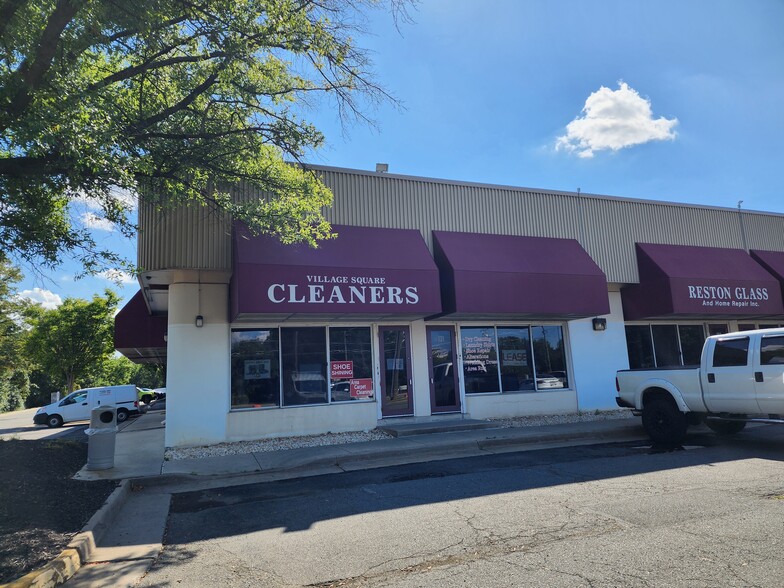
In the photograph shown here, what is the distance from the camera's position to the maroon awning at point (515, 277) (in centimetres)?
1264

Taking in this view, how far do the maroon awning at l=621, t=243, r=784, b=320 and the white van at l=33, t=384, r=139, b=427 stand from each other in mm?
22421

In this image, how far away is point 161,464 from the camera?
32.9 feet

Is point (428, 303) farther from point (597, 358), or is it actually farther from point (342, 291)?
point (597, 358)

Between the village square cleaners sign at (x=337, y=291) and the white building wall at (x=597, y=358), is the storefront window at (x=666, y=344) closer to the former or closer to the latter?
the white building wall at (x=597, y=358)

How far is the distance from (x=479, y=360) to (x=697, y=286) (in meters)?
6.74

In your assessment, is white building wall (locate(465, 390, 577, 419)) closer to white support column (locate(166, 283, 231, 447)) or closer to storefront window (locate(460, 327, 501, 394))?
storefront window (locate(460, 327, 501, 394))

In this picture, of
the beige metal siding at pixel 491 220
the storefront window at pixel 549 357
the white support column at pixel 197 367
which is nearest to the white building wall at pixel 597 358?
the storefront window at pixel 549 357

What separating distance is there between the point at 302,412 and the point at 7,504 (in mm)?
6725

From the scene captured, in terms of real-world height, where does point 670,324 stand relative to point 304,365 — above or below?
above

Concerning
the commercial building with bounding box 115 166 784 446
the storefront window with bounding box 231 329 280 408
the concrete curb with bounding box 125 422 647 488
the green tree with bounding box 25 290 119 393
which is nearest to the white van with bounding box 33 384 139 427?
the green tree with bounding box 25 290 119 393

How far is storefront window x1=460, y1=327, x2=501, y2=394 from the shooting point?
14297 millimetres

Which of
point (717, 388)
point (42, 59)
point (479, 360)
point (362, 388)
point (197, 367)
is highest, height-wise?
point (42, 59)

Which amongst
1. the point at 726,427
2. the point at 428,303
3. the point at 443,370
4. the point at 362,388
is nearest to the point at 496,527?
the point at 428,303

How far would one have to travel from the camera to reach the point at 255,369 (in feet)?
40.9
